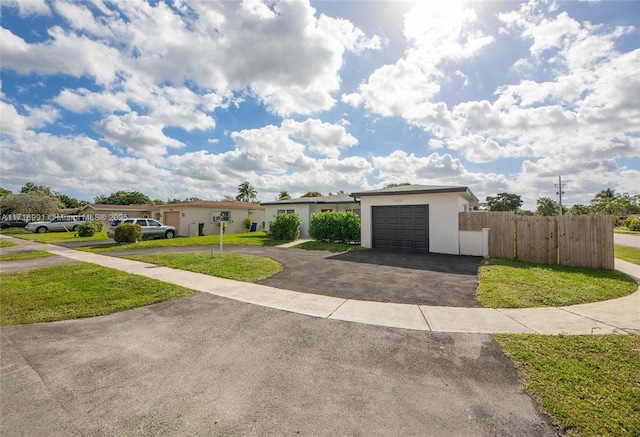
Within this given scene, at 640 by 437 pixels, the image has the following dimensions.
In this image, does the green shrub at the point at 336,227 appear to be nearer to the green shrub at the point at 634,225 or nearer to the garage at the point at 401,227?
the garage at the point at 401,227

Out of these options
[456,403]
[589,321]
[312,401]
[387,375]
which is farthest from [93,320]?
[589,321]

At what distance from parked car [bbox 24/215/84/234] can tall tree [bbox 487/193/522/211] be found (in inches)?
2587

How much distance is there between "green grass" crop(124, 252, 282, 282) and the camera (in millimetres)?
8406

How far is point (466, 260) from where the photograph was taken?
10719mm

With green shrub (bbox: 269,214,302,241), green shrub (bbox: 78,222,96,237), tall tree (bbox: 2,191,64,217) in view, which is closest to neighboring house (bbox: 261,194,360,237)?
green shrub (bbox: 269,214,302,241)

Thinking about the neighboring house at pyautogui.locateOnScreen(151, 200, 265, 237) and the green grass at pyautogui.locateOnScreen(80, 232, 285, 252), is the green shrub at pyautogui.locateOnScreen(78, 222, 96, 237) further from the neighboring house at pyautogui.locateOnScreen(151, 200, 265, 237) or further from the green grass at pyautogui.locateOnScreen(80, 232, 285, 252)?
the green grass at pyautogui.locateOnScreen(80, 232, 285, 252)

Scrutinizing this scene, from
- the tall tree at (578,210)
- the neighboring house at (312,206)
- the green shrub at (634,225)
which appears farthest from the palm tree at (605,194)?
the neighboring house at (312,206)

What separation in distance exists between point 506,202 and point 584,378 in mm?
62831

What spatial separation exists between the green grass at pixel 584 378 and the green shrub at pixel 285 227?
14816mm

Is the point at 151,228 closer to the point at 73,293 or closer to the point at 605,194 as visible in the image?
the point at 73,293

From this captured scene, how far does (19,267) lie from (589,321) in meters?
17.1

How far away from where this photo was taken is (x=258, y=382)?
10.0 feet

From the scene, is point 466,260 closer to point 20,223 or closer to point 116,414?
point 116,414

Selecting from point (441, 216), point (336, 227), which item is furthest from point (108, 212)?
point (441, 216)
